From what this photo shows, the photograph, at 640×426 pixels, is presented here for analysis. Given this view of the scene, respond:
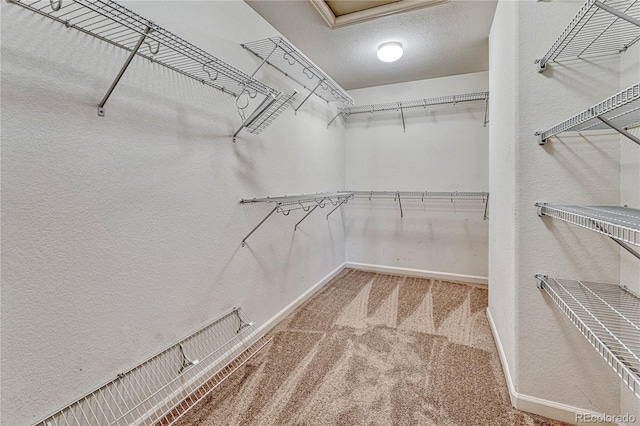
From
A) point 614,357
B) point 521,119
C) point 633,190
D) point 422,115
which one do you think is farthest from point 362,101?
point 614,357

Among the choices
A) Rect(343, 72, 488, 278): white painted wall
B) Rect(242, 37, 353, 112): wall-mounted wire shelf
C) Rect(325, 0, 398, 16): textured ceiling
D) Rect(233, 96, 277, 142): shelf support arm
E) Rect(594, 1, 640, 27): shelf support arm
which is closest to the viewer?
Rect(594, 1, 640, 27): shelf support arm

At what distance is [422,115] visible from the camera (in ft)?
11.0

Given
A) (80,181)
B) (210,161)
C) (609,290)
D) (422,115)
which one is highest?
(422,115)

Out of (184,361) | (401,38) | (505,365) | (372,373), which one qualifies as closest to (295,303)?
(372,373)

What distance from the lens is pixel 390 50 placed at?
245 centimetres

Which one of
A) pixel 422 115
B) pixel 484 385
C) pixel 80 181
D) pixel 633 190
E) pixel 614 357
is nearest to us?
pixel 614 357

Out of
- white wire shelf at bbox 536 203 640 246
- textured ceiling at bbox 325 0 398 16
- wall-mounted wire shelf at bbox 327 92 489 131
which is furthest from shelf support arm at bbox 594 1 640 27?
wall-mounted wire shelf at bbox 327 92 489 131

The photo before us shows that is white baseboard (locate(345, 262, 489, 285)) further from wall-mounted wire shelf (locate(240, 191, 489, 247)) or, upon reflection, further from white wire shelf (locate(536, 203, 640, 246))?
white wire shelf (locate(536, 203, 640, 246))

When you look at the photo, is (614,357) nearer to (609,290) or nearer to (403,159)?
(609,290)

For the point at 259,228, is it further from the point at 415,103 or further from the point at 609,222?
the point at 415,103

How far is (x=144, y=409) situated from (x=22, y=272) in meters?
0.82

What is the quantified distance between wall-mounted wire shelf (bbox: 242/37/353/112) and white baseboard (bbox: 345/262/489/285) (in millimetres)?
2082

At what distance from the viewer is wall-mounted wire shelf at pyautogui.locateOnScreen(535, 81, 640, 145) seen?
73cm

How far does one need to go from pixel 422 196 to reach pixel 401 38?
1.71 meters
